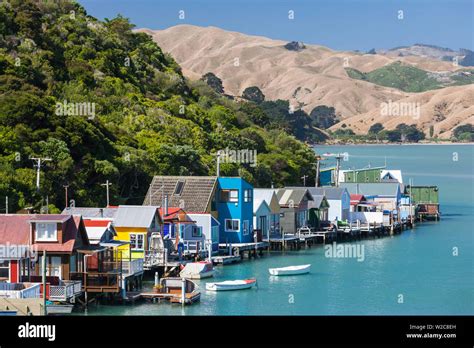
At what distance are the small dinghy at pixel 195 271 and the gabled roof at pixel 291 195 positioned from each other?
1797cm

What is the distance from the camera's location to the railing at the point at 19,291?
25828 millimetres

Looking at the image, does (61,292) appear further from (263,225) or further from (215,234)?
(263,225)

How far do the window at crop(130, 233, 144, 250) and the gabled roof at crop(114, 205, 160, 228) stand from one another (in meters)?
0.44

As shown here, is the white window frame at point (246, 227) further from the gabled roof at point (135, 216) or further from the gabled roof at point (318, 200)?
the gabled roof at point (318, 200)

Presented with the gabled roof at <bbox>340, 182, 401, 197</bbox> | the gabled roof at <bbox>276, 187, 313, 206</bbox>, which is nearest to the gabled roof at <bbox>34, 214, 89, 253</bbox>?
the gabled roof at <bbox>276, 187, 313, 206</bbox>

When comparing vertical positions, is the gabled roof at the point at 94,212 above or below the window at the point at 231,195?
below

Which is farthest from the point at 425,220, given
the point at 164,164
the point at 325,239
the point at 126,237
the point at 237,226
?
the point at 126,237

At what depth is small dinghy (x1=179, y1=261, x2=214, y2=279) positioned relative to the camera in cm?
3756

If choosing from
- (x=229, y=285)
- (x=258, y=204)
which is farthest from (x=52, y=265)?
(x=258, y=204)

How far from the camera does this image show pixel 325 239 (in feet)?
188

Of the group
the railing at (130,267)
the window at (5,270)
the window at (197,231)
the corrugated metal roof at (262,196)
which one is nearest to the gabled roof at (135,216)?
the window at (197,231)

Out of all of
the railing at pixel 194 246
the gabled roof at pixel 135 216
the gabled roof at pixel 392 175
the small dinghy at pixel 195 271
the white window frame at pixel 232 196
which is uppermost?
the gabled roof at pixel 392 175
